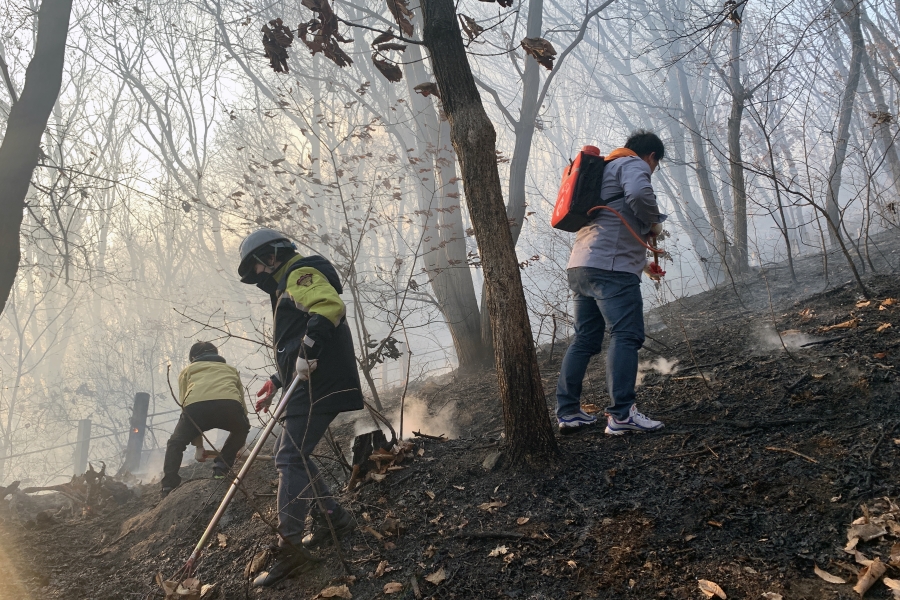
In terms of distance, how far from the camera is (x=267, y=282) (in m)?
3.29

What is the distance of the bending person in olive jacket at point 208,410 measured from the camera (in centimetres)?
503

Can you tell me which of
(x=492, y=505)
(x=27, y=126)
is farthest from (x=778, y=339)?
(x=27, y=126)

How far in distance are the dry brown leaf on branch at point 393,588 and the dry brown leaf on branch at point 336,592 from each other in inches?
7.1

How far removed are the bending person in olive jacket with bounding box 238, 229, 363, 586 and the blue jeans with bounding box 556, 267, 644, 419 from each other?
141cm

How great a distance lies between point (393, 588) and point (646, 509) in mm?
1227

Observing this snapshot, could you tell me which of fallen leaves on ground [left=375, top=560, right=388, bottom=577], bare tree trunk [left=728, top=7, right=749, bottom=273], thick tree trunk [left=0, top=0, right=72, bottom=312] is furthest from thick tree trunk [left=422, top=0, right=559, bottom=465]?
bare tree trunk [left=728, top=7, right=749, bottom=273]

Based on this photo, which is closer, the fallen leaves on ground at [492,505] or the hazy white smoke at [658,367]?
the fallen leaves on ground at [492,505]

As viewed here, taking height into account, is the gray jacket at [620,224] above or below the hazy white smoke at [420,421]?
above

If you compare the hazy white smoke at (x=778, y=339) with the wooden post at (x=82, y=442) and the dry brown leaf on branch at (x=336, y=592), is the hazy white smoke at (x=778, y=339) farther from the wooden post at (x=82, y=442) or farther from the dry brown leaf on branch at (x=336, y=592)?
the wooden post at (x=82, y=442)

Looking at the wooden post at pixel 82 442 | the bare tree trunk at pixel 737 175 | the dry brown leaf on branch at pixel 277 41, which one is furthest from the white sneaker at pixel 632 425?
the wooden post at pixel 82 442

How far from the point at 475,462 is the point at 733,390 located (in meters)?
1.84

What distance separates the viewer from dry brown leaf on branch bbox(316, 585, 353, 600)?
95.3 inches

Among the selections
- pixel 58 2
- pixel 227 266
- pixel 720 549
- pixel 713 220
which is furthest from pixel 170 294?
pixel 720 549

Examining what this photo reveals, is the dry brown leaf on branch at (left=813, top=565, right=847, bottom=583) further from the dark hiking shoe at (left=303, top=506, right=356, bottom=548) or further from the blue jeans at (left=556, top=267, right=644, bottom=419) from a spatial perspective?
the dark hiking shoe at (left=303, top=506, right=356, bottom=548)
